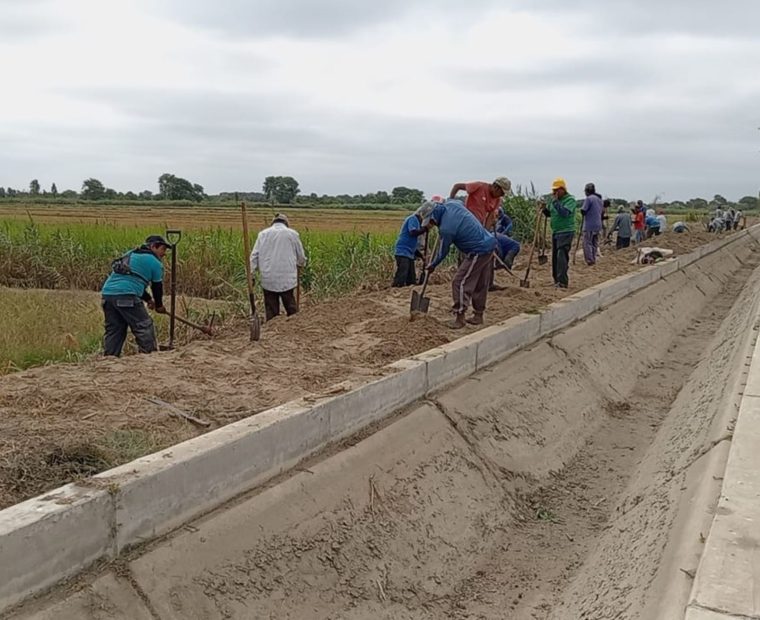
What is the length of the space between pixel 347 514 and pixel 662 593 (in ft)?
5.34

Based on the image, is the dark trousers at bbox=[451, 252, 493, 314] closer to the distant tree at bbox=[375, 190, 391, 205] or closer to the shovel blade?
the shovel blade

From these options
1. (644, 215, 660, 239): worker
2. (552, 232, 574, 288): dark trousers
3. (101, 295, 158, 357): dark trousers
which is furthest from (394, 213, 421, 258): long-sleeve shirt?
(644, 215, 660, 239): worker

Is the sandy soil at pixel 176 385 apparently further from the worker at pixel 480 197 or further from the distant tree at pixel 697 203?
the distant tree at pixel 697 203

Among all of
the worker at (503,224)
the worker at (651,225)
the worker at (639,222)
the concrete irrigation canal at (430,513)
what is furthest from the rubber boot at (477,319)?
the worker at (651,225)

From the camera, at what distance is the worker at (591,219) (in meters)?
14.5

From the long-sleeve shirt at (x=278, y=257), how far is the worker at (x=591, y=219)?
7.48 meters

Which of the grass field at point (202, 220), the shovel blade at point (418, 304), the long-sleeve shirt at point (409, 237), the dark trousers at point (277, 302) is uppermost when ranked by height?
the long-sleeve shirt at point (409, 237)

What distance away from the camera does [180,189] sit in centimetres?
5891

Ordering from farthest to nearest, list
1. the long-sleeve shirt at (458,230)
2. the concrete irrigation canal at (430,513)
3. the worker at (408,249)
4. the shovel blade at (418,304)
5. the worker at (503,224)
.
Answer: the worker at (503,224) → the worker at (408,249) → the shovel blade at (418,304) → the long-sleeve shirt at (458,230) → the concrete irrigation canal at (430,513)

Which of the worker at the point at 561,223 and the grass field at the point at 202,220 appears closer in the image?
the worker at the point at 561,223

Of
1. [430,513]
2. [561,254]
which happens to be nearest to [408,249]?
[561,254]

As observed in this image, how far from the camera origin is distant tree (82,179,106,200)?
68.6 metres

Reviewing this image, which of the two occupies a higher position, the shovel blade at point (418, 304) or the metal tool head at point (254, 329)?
the shovel blade at point (418, 304)

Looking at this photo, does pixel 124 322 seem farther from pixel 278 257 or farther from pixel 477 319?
pixel 477 319
